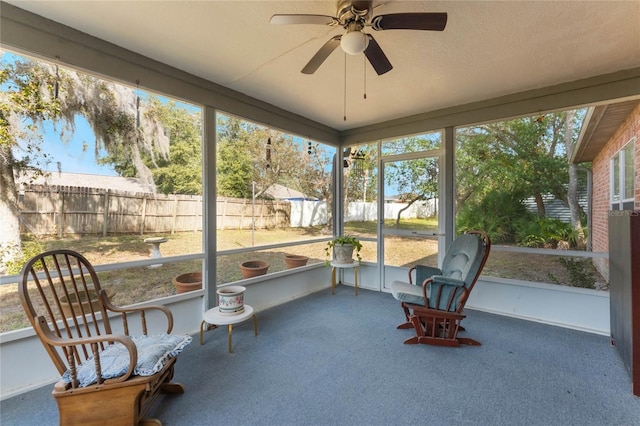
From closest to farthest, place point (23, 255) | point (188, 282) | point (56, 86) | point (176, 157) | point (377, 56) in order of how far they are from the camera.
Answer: point (377, 56) < point (23, 255) < point (56, 86) < point (176, 157) < point (188, 282)

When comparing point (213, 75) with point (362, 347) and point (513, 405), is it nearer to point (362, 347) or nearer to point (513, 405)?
point (362, 347)

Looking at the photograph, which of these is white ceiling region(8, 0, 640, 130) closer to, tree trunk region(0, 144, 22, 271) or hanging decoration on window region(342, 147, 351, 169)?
tree trunk region(0, 144, 22, 271)

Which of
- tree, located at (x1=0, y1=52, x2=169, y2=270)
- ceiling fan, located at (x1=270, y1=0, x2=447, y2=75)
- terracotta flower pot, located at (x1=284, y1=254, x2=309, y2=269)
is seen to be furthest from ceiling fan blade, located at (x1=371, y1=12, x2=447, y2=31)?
terracotta flower pot, located at (x1=284, y1=254, x2=309, y2=269)

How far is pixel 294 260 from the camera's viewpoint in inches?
→ 162

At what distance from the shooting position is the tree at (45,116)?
196 cm

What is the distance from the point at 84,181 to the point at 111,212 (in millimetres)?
325

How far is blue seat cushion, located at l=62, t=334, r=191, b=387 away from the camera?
58.9 inches

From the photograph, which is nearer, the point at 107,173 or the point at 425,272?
the point at 107,173

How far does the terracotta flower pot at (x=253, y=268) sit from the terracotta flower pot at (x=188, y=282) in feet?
1.80

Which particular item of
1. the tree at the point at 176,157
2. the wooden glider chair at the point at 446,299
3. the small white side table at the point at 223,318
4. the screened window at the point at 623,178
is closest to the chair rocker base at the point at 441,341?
the wooden glider chair at the point at 446,299

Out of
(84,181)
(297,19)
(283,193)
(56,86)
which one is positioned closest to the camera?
(297,19)

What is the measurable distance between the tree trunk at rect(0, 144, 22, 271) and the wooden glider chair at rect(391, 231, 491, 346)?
320 cm

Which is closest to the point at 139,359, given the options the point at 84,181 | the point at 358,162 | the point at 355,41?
the point at 84,181

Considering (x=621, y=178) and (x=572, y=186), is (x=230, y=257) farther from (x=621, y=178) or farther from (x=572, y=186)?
(x=621, y=178)
